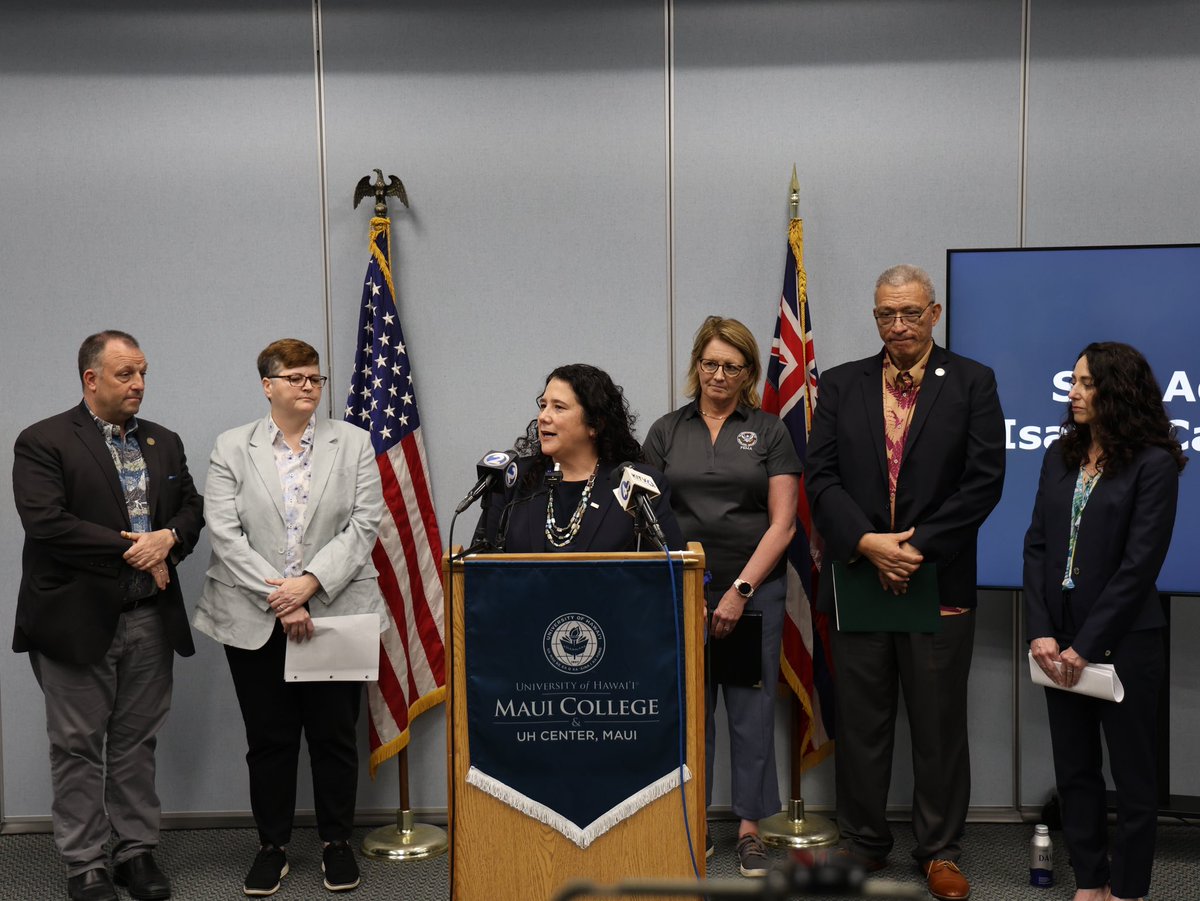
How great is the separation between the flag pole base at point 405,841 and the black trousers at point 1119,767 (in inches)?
82.6

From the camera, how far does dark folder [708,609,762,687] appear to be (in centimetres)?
353

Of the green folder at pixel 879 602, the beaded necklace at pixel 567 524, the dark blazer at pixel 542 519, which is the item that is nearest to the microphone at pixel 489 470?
the dark blazer at pixel 542 519

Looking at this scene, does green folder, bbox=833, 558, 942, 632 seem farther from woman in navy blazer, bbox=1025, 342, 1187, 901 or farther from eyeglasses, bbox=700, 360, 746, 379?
eyeglasses, bbox=700, 360, 746, 379

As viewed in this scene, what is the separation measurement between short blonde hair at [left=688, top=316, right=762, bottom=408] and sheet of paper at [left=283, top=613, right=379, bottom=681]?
1381mm

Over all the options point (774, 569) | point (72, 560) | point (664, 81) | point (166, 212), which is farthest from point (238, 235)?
point (774, 569)

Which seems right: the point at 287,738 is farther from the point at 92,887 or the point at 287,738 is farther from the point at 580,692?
the point at 580,692

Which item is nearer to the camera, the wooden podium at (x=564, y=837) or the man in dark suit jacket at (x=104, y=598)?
the wooden podium at (x=564, y=837)

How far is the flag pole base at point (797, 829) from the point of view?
3.79 m

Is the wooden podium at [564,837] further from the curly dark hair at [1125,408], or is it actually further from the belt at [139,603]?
the belt at [139,603]

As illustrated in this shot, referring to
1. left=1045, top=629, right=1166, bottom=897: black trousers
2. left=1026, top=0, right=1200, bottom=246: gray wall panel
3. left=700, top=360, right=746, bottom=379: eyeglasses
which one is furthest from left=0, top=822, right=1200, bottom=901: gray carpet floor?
left=1026, top=0, right=1200, bottom=246: gray wall panel

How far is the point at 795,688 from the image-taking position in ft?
12.7

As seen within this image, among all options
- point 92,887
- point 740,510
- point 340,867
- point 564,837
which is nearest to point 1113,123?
point 740,510

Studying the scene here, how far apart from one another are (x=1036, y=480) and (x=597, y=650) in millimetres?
2003

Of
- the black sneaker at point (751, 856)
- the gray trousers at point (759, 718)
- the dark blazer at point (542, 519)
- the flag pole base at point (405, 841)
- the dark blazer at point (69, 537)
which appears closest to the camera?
the dark blazer at point (542, 519)
